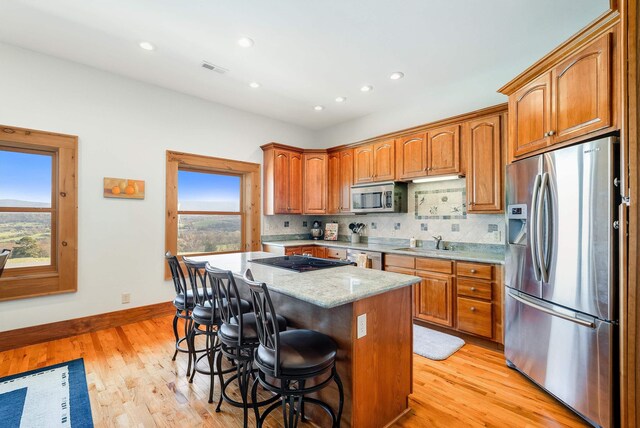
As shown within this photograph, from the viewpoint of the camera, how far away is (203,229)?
15.1 feet

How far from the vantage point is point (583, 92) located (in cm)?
197

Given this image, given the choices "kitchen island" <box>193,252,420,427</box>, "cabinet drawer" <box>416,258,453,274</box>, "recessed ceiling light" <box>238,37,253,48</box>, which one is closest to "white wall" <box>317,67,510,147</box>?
"cabinet drawer" <box>416,258,453,274</box>

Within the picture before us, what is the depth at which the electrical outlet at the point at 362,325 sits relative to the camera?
1.67 meters

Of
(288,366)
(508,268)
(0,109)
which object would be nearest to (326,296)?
(288,366)

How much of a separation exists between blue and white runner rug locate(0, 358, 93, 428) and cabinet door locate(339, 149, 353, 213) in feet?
12.4

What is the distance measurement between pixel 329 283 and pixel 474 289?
2.03 metres

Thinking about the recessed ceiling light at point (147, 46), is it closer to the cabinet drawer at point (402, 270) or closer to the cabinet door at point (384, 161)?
the cabinet door at point (384, 161)

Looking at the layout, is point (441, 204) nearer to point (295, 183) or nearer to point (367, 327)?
point (295, 183)

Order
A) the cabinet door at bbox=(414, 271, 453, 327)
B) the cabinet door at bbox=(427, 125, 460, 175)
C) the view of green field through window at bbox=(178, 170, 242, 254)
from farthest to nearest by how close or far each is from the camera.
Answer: the view of green field through window at bbox=(178, 170, 242, 254), the cabinet door at bbox=(427, 125, 460, 175), the cabinet door at bbox=(414, 271, 453, 327)

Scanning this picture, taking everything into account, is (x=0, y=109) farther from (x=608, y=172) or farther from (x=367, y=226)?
(x=608, y=172)

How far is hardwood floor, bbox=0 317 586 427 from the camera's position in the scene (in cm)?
195

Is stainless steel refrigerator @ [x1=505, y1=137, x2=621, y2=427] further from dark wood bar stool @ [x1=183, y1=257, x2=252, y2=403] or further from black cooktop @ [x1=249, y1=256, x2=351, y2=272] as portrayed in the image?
dark wood bar stool @ [x1=183, y1=257, x2=252, y2=403]

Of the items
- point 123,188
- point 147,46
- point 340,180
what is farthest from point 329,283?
point 340,180

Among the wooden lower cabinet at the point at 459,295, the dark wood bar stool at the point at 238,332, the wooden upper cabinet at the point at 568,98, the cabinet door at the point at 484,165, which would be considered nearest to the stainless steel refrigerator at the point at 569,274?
the wooden upper cabinet at the point at 568,98
